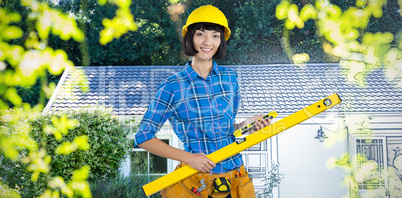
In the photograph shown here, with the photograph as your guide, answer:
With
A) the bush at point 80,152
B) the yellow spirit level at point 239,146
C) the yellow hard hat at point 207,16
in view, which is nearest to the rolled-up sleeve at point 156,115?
the yellow spirit level at point 239,146

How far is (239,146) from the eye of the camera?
1294mm

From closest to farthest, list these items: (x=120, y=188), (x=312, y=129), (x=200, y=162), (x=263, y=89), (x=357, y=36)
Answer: (x=200, y=162) < (x=120, y=188) < (x=357, y=36) < (x=312, y=129) < (x=263, y=89)

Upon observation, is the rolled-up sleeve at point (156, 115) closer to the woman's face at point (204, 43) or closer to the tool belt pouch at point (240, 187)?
the woman's face at point (204, 43)

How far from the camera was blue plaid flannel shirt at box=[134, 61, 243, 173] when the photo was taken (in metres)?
1.31

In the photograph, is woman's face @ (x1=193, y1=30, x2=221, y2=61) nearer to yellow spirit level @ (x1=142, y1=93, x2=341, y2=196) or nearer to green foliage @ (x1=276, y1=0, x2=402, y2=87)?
yellow spirit level @ (x1=142, y1=93, x2=341, y2=196)

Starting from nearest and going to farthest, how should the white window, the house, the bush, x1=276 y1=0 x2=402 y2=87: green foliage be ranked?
x1=276 y1=0 x2=402 y2=87: green foliage → the bush → the white window → the house

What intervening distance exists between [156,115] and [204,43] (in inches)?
13.2

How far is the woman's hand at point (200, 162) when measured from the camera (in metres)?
1.21

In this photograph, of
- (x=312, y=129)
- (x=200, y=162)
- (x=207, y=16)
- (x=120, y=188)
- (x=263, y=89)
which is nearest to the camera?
(x=200, y=162)

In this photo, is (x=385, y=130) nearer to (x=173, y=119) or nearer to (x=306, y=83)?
(x=306, y=83)

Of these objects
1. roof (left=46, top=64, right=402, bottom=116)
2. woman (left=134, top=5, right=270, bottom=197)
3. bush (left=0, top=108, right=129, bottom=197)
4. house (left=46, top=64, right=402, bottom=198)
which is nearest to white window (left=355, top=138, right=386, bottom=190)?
house (left=46, top=64, right=402, bottom=198)

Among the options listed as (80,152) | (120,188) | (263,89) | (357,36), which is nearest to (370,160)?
(263,89)

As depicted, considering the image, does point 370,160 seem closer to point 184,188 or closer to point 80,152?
point 80,152

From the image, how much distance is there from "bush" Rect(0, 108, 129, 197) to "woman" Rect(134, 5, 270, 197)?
2281mm
